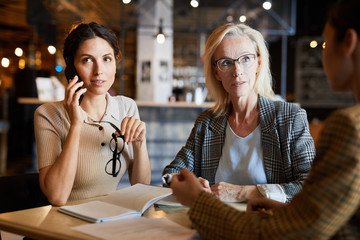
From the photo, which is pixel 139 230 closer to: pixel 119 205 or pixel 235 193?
pixel 119 205

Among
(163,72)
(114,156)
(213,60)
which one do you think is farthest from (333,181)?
(163,72)

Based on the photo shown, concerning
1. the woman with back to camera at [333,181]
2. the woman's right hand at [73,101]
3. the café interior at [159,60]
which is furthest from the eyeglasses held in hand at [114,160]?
the café interior at [159,60]

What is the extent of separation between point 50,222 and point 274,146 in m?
1.04

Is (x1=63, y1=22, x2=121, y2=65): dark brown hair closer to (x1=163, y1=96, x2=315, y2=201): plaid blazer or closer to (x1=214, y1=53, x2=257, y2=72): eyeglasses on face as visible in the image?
(x1=214, y1=53, x2=257, y2=72): eyeglasses on face

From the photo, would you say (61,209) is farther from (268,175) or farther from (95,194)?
(268,175)

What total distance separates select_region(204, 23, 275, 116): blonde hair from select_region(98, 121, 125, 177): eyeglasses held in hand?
56cm

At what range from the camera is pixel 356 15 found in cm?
85

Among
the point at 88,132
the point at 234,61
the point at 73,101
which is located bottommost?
the point at 88,132

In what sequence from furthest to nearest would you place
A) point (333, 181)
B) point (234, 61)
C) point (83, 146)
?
point (234, 61), point (83, 146), point (333, 181)

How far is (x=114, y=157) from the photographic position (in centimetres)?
172

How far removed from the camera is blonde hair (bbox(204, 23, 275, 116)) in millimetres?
1935

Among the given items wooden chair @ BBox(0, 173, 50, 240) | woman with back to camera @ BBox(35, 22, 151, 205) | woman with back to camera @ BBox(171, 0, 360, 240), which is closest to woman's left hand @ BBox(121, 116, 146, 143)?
woman with back to camera @ BBox(35, 22, 151, 205)

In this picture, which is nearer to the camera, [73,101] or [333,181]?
[333,181]

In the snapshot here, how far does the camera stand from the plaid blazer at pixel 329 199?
78cm
